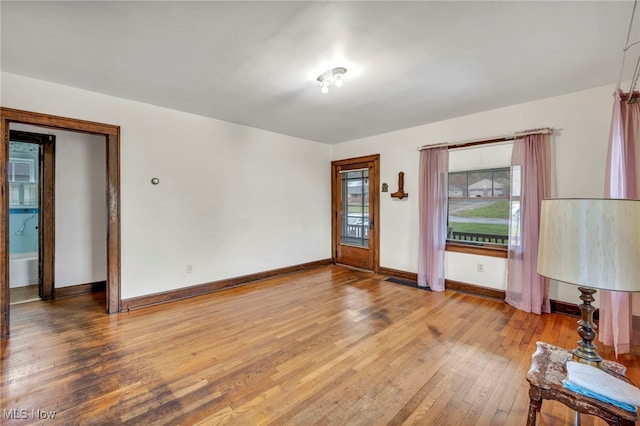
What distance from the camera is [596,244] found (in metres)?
1.19

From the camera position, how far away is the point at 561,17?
1.92 m

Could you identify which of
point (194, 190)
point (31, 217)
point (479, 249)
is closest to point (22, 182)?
point (31, 217)

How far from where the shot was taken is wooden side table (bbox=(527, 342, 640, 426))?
1.15 metres

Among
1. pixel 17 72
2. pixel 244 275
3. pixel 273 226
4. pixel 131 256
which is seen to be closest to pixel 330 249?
pixel 273 226

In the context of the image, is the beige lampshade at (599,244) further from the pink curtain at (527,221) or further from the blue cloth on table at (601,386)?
the pink curtain at (527,221)

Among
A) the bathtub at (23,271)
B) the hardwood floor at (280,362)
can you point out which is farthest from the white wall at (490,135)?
the bathtub at (23,271)

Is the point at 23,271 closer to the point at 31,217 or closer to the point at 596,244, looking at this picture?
the point at 31,217

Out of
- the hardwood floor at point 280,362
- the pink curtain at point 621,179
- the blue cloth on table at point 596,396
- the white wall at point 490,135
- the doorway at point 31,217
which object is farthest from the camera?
the doorway at point 31,217

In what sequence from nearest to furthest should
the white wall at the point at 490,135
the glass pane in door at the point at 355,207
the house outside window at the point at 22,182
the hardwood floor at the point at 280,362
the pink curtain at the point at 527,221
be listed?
the hardwood floor at the point at 280,362 < the white wall at the point at 490,135 < the pink curtain at the point at 527,221 < the house outside window at the point at 22,182 < the glass pane in door at the point at 355,207

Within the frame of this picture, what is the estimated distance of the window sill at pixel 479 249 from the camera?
3797 millimetres

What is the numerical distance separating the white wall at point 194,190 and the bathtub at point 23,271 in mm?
2333

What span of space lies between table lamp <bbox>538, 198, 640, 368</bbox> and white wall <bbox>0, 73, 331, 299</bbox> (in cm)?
400

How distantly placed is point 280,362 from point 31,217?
5861 mm

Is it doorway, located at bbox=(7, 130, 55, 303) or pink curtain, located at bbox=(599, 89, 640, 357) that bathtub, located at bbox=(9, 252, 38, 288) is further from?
pink curtain, located at bbox=(599, 89, 640, 357)
